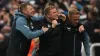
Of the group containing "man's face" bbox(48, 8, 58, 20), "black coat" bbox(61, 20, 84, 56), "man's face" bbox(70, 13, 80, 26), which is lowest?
"black coat" bbox(61, 20, 84, 56)

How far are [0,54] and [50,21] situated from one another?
2.99m

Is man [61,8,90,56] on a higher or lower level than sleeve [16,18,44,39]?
lower

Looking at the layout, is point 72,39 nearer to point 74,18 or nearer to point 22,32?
point 74,18

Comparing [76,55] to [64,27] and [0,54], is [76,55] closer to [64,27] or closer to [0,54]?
[64,27]

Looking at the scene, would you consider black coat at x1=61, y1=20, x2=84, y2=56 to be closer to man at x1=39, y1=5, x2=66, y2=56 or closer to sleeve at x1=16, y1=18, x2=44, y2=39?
man at x1=39, y1=5, x2=66, y2=56

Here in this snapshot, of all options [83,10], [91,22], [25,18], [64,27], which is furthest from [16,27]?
[83,10]

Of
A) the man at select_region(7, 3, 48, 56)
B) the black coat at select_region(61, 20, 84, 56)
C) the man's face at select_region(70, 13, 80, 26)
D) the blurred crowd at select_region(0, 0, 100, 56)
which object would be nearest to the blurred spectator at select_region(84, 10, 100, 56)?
the blurred crowd at select_region(0, 0, 100, 56)

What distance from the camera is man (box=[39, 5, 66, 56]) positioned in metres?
8.39

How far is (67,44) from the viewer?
8.68 metres

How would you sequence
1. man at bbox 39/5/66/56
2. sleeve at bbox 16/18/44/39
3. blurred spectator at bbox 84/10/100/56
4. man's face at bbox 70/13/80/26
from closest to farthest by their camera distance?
1. sleeve at bbox 16/18/44/39
2. man at bbox 39/5/66/56
3. man's face at bbox 70/13/80/26
4. blurred spectator at bbox 84/10/100/56

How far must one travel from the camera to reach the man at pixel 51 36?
8391 millimetres

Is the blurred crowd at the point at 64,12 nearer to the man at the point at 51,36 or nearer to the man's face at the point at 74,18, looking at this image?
the man at the point at 51,36

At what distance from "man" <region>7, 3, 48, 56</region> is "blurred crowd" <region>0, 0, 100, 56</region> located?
2.69 m

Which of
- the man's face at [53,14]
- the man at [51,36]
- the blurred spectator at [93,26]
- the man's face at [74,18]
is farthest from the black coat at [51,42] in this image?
the blurred spectator at [93,26]
